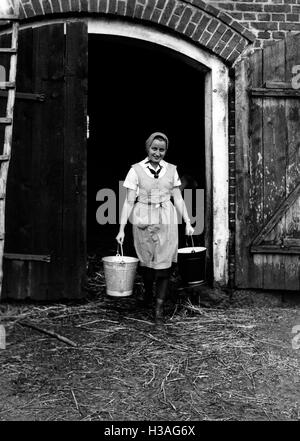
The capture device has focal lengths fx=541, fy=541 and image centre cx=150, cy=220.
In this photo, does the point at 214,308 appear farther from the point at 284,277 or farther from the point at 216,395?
the point at 216,395

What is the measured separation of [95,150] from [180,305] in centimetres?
620

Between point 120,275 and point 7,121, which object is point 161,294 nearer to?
point 120,275

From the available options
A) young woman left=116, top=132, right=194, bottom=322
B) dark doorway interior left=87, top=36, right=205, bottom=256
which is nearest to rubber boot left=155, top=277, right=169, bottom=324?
young woman left=116, top=132, right=194, bottom=322

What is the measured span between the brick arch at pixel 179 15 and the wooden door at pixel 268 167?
24 centimetres

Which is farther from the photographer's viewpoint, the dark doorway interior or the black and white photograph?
the dark doorway interior

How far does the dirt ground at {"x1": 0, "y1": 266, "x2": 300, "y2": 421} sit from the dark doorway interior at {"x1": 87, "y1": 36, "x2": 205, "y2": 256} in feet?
10.6

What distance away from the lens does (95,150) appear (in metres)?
11.2

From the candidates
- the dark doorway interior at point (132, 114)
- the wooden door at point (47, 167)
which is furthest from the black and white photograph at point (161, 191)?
the dark doorway interior at point (132, 114)

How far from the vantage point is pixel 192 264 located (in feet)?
17.4

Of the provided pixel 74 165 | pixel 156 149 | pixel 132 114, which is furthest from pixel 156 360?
pixel 132 114

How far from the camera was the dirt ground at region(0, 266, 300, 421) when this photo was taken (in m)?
3.50

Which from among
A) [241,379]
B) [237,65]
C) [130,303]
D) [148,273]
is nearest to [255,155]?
[237,65]

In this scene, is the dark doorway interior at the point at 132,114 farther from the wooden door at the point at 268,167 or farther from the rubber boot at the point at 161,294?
the rubber boot at the point at 161,294

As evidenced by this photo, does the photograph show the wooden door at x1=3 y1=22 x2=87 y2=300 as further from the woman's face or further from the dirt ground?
the woman's face
